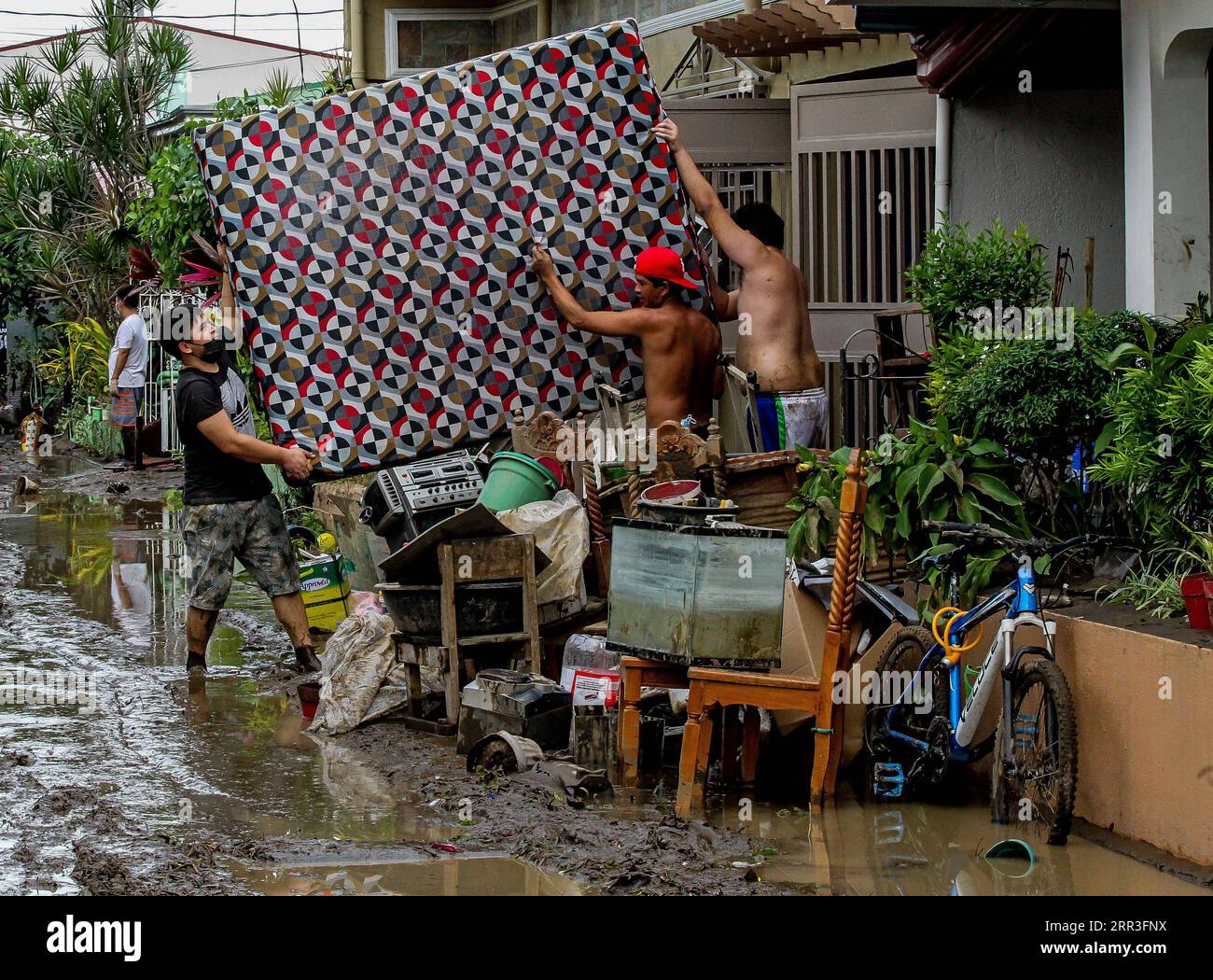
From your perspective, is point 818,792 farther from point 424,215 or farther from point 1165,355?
point 424,215

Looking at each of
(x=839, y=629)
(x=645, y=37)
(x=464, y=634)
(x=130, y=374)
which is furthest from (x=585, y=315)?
(x=130, y=374)

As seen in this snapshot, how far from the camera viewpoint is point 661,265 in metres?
8.73

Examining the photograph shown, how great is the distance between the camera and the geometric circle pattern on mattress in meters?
8.65

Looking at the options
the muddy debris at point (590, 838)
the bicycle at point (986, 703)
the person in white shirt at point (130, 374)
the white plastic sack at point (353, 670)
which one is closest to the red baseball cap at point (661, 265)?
the white plastic sack at point (353, 670)

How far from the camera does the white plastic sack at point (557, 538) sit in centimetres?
780

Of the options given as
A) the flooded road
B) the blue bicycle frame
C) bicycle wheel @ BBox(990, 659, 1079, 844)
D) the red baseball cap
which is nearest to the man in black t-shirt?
the flooded road

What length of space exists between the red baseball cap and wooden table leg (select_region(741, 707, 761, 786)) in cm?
312

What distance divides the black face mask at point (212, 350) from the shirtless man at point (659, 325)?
1856 millimetres

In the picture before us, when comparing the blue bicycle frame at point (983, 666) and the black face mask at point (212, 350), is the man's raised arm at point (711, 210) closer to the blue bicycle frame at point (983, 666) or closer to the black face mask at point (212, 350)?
the black face mask at point (212, 350)

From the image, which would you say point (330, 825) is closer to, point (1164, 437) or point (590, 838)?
point (590, 838)

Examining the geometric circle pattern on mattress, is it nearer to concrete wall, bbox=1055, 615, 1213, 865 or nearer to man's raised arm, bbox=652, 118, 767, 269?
man's raised arm, bbox=652, 118, 767, 269

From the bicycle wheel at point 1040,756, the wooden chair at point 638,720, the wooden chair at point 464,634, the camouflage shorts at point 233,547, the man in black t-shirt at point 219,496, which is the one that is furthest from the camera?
the camouflage shorts at point 233,547
